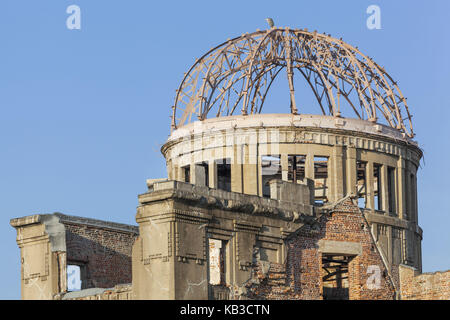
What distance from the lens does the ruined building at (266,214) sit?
136 feet

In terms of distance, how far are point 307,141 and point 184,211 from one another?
36.1 ft

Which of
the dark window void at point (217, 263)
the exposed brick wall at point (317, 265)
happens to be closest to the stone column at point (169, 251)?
the dark window void at point (217, 263)

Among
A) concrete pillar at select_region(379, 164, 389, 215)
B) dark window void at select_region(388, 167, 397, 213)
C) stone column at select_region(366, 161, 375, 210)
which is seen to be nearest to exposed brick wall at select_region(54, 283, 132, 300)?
stone column at select_region(366, 161, 375, 210)

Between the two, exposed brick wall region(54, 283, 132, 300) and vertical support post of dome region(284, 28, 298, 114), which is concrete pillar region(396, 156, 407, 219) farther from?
exposed brick wall region(54, 283, 132, 300)

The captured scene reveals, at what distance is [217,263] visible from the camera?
4300cm

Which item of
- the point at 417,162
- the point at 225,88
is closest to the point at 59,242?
the point at 225,88

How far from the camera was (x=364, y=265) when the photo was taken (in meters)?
46.4

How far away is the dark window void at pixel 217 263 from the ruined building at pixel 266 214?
0.04m

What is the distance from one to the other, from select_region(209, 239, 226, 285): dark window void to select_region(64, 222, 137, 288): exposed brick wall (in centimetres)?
637

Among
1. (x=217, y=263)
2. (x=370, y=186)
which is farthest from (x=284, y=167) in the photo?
(x=217, y=263)

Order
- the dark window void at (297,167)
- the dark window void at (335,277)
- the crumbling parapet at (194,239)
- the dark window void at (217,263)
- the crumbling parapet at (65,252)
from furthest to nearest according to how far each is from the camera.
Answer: the dark window void at (297,167) < the dark window void at (335,277) < the crumbling parapet at (65,252) < the dark window void at (217,263) < the crumbling parapet at (194,239)

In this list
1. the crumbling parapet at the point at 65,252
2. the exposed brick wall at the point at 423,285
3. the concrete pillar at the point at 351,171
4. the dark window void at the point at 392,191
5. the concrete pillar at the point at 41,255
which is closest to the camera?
the exposed brick wall at the point at 423,285

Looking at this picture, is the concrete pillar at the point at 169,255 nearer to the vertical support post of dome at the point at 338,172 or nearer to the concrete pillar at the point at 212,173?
the concrete pillar at the point at 212,173

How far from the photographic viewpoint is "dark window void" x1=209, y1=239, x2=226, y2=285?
4256 cm
